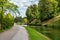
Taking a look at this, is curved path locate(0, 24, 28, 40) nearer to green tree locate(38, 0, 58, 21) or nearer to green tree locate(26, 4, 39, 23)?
green tree locate(38, 0, 58, 21)

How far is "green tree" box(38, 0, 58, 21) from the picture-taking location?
108m

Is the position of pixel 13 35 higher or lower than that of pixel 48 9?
higher

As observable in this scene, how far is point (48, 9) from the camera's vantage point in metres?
108

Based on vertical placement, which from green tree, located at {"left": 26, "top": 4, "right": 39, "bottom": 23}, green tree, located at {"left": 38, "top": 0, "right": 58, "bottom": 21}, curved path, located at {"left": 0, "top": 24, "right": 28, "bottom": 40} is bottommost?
green tree, located at {"left": 26, "top": 4, "right": 39, "bottom": 23}

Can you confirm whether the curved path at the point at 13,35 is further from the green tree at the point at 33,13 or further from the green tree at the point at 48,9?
the green tree at the point at 33,13

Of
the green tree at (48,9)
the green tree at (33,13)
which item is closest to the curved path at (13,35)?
the green tree at (48,9)

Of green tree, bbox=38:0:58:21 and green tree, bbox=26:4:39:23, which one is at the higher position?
green tree, bbox=38:0:58:21

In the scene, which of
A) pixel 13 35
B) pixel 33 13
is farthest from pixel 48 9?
pixel 13 35

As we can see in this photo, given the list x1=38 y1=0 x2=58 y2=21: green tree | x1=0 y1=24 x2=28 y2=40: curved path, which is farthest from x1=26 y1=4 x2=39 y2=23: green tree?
x1=0 y1=24 x2=28 y2=40: curved path

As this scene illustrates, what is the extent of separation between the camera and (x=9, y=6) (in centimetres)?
3825

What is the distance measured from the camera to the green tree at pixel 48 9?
354 feet

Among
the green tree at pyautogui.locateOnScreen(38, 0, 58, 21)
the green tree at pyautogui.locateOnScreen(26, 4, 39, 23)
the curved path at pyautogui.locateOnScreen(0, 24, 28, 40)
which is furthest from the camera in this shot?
the green tree at pyautogui.locateOnScreen(26, 4, 39, 23)

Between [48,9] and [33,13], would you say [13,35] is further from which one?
[33,13]

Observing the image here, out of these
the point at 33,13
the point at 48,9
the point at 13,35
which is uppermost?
the point at 13,35
